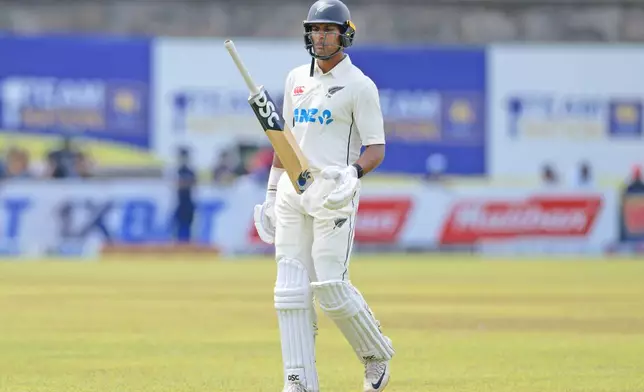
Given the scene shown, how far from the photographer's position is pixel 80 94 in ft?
102

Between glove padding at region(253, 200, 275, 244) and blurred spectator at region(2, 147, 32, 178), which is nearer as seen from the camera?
glove padding at region(253, 200, 275, 244)

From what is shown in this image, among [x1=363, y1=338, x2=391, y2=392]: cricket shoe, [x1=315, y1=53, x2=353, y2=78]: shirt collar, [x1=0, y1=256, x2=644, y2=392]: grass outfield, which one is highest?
[x1=315, y1=53, x2=353, y2=78]: shirt collar

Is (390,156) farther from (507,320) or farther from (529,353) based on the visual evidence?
(529,353)

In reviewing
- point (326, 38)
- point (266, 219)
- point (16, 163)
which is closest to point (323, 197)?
point (266, 219)

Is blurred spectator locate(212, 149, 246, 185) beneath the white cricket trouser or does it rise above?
beneath

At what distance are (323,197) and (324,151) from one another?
9.9 inches

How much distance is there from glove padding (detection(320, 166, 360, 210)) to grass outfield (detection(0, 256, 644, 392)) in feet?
4.93

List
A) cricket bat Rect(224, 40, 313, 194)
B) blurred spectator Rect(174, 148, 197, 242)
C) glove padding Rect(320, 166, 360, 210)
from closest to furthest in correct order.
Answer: glove padding Rect(320, 166, 360, 210), cricket bat Rect(224, 40, 313, 194), blurred spectator Rect(174, 148, 197, 242)

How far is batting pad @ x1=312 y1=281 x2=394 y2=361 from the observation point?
24.8ft

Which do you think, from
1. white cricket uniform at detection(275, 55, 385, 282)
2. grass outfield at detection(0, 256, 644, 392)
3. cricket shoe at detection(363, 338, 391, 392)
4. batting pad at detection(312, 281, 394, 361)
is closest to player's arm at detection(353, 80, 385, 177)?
white cricket uniform at detection(275, 55, 385, 282)

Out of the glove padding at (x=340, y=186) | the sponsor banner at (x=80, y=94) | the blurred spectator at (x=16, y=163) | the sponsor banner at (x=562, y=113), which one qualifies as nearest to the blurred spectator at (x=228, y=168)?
the sponsor banner at (x=80, y=94)

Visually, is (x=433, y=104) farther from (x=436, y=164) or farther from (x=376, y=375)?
(x=376, y=375)

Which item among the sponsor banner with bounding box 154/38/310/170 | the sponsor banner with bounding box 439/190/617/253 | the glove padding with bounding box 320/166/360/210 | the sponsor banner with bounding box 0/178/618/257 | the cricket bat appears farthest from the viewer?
the sponsor banner with bounding box 154/38/310/170

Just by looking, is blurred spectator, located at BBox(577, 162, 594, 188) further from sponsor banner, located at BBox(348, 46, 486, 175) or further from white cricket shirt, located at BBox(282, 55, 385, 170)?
white cricket shirt, located at BBox(282, 55, 385, 170)
